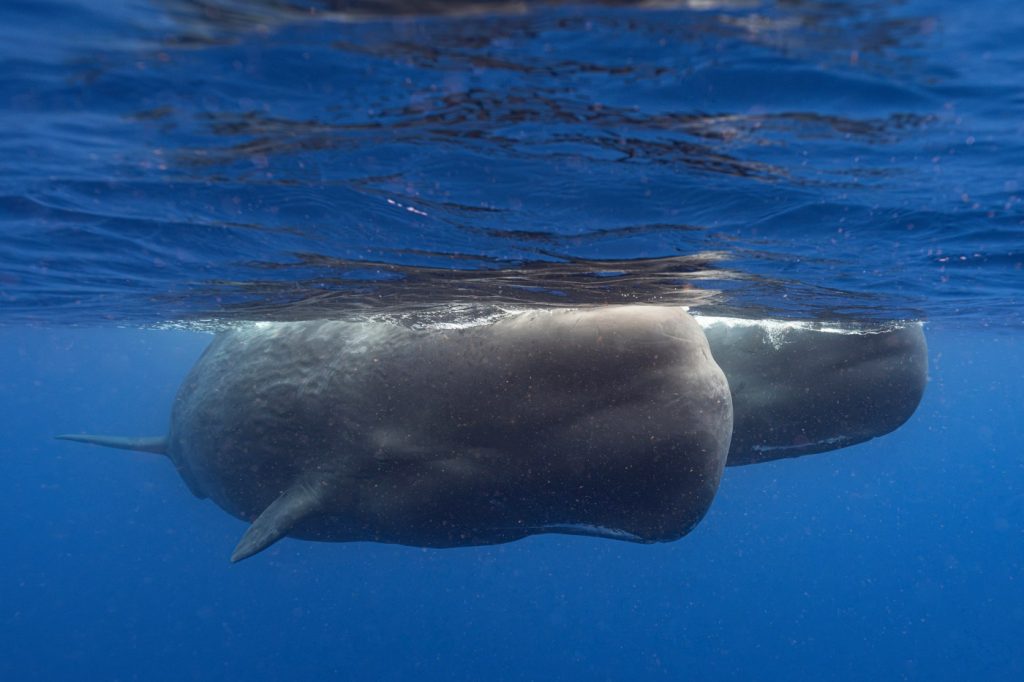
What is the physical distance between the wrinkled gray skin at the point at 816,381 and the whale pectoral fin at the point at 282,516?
4628 mm

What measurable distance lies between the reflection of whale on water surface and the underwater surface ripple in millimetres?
1303

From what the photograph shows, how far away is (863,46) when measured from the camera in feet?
14.2

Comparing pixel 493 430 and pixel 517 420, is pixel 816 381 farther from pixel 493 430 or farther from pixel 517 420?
pixel 493 430

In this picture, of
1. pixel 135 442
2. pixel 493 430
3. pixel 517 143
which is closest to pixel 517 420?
pixel 493 430

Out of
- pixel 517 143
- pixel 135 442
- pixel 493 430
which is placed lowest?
pixel 135 442

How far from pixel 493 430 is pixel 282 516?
2364mm

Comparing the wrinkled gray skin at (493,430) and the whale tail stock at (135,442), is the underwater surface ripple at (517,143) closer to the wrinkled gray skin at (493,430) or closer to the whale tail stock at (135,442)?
the wrinkled gray skin at (493,430)

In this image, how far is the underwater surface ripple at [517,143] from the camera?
13.7 ft

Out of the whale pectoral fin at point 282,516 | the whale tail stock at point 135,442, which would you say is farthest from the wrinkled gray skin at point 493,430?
the whale tail stock at point 135,442

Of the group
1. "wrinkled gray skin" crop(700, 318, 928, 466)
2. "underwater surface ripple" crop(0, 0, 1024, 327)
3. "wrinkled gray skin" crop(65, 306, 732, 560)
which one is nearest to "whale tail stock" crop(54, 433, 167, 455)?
"underwater surface ripple" crop(0, 0, 1024, 327)

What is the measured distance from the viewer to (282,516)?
22.3 feet

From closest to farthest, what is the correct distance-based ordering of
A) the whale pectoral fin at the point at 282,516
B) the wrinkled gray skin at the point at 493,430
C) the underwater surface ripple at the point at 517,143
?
the underwater surface ripple at the point at 517,143 < the wrinkled gray skin at the point at 493,430 < the whale pectoral fin at the point at 282,516

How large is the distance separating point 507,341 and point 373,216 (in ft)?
7.14

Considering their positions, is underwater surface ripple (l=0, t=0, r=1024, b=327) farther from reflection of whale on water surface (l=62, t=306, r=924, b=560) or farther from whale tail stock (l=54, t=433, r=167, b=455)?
whale tail stock (l=54, t=433, r=167, b=455)
